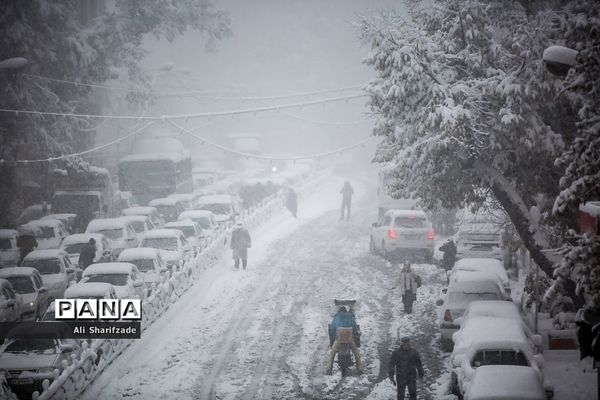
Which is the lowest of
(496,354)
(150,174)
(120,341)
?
(120,341)

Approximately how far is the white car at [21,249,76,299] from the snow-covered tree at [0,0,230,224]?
12862 mm

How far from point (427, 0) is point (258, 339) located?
374 inches

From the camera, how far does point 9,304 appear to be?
15992 millimetres

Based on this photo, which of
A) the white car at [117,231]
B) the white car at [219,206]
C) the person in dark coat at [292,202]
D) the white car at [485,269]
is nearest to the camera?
the white car at [485,269]

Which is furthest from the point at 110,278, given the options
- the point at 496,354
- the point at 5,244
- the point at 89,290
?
the point at 496,354

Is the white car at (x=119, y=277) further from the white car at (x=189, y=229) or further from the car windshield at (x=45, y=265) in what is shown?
the white car at (x=189, y=229)

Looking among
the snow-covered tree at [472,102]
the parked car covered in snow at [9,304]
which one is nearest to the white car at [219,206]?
the parked car covered in snow at [9,304]

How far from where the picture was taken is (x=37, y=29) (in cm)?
3444

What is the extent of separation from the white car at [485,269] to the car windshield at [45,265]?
11931 millimetres

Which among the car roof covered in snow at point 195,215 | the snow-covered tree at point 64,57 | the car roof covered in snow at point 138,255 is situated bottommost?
the car roof covered in snow at point 138,255

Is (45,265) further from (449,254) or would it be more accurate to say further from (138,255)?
(449,254)

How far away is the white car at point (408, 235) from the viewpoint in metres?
23.4

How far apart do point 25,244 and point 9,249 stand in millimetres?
570

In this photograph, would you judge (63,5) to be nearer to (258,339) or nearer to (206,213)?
(206,213)
